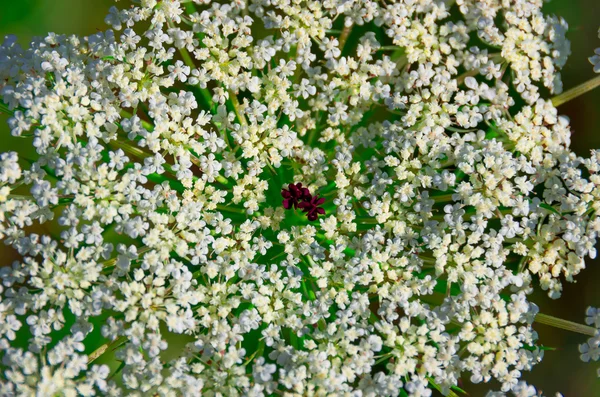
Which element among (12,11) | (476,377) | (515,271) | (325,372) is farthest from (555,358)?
(12,11)

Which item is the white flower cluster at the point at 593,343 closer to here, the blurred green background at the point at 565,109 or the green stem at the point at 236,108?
the blurred green background at the point at 565,109

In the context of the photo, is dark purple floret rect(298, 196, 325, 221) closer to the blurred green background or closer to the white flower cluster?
the white flower cluster

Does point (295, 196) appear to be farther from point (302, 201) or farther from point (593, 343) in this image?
point (593, 343)

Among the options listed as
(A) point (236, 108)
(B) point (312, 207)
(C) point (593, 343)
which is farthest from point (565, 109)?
(A) point (236, 108)

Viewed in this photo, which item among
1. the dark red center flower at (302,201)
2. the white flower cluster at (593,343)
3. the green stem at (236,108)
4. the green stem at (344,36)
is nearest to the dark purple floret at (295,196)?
the dark red center flower at (302,201)

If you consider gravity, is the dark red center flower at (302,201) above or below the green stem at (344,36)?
below

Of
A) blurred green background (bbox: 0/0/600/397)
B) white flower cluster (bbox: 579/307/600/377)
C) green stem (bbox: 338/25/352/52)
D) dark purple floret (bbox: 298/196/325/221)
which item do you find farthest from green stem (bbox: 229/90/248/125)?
white flower cluster (bbox: 579/307/600/377)

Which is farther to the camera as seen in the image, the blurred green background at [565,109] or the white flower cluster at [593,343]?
the blurred green background at [565,109]

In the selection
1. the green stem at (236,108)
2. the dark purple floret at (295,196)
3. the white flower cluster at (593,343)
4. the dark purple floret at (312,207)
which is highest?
the green stem at (236,108)
